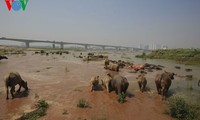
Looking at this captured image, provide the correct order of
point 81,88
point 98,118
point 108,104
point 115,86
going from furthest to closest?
point 81,88, point 115,86, point 108,104, point 98,118

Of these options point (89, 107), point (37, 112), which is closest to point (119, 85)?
point (89, 107)

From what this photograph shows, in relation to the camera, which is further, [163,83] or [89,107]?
[163,83]

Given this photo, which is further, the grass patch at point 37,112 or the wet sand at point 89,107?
the wet sand at point 89,107

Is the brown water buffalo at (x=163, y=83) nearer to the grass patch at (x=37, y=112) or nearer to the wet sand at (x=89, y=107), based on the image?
the wet sand at (x=89, y=107)

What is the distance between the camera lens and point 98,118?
26.0 feet

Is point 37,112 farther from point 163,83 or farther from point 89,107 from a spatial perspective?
point 163,83

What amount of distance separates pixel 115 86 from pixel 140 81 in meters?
2.40

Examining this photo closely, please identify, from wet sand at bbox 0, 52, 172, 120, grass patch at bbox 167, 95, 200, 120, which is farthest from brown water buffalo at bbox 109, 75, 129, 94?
grass patch at bbox 167, 95, 200, 120

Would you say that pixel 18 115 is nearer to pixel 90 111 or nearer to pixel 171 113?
pixel 90 111

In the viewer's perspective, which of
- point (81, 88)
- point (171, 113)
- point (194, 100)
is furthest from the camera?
point (81, 88)

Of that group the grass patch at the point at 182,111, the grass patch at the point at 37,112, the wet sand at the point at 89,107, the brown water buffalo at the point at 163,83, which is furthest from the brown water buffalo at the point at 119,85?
the grass patch at the point at 37,112

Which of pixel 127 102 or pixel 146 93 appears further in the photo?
pixel 146 93

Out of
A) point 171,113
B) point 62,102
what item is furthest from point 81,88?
point 171,113

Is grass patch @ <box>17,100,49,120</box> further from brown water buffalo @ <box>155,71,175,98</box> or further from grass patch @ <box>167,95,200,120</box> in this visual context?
brown water buffalo @ <box>155,71,175,98</box>
